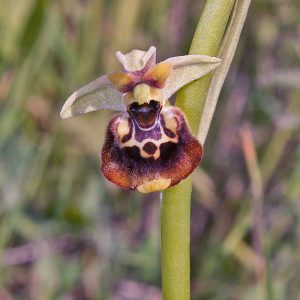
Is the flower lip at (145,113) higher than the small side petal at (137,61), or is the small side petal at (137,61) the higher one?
the small side petal at (137,61)

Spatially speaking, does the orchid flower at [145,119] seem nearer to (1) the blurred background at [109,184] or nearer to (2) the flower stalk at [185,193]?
(2) the flower stalk at [185,193]

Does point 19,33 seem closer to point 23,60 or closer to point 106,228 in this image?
point 23,60

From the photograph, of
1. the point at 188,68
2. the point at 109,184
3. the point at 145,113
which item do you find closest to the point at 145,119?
the point at 145,113

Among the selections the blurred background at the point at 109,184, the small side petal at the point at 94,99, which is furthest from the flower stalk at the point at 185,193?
the blurred background at the point at 109,184

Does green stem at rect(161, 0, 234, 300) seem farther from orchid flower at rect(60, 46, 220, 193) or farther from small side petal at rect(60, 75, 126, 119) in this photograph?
small side petal at rect(60, 75, 126, 119)

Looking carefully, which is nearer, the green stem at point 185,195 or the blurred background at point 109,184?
the green stem at point 185,195

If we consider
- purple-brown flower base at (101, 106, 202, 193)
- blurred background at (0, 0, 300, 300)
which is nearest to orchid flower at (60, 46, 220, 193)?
purple-brown flower base at (101, 106, 202, 193)

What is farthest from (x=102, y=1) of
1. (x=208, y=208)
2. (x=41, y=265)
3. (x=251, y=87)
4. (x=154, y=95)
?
(x=154, y=95)
